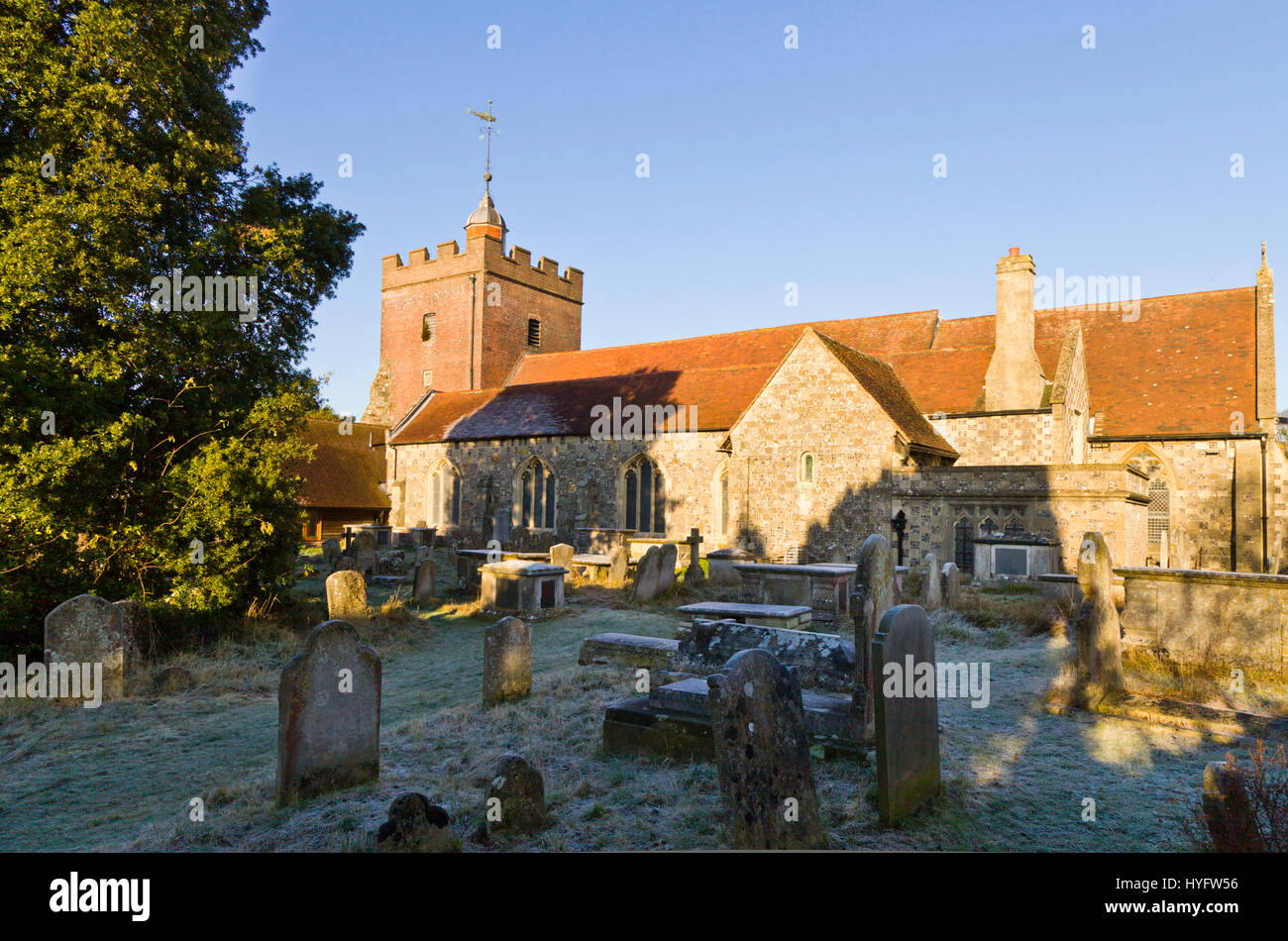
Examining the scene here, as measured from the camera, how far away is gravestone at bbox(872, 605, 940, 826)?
4457mm

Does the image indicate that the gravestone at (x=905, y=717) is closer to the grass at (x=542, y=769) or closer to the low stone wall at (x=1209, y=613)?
the grass at (x=542, y=769)

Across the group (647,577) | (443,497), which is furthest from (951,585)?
(443,497)

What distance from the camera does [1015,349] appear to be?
66.2 ft

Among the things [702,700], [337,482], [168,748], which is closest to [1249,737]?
[702,700]

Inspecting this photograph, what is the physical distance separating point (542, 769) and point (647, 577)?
368 inches

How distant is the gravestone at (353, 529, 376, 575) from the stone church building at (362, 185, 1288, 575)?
20.4ft

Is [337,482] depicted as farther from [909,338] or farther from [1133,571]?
[1133,571]

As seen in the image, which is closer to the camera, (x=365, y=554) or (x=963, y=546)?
(x=963, y=546)

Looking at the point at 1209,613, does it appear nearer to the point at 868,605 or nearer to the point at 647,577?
the point at 868,605

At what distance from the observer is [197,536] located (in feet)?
34.5

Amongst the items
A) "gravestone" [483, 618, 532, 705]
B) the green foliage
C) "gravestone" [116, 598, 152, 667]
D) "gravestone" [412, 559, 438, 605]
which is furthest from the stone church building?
"gravestone" [116, 598, 152, 667]

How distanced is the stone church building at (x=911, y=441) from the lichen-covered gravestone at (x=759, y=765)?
13.1 m

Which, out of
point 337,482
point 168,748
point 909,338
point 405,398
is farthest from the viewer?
point 405,398
